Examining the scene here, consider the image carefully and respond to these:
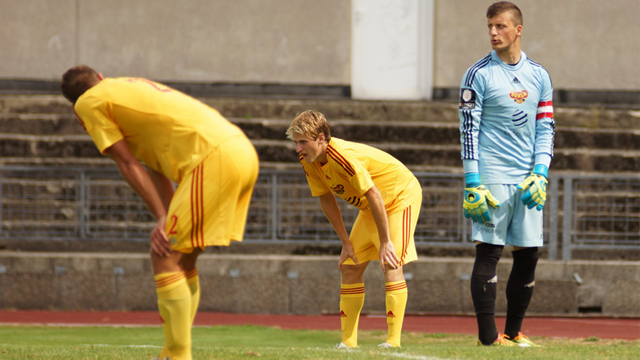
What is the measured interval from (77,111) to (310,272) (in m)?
5.76

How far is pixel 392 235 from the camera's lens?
19.6ft

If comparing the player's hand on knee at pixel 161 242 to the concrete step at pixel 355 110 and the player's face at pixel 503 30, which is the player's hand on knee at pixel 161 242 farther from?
the concrete step at pixel 355 110

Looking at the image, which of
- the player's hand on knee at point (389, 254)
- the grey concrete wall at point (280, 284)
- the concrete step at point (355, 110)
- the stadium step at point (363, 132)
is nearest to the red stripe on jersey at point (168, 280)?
the player's hand on knee at point (389, 254)

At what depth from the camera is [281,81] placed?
13.8 m

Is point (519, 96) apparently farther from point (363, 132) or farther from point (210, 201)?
point (363, 132)

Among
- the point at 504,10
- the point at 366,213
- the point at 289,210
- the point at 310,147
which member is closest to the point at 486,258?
the point at 366,213

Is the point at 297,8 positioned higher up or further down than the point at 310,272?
higher up

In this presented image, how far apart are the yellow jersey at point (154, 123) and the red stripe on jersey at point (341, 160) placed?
57.0 inches

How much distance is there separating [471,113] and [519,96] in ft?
1.21

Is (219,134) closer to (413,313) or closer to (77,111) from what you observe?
(77,111)

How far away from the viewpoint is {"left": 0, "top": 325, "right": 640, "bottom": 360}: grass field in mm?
4812

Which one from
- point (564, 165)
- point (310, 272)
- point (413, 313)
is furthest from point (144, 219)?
point (564, 165)

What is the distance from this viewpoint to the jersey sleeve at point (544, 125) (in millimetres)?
5871

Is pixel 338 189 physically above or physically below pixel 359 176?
below
